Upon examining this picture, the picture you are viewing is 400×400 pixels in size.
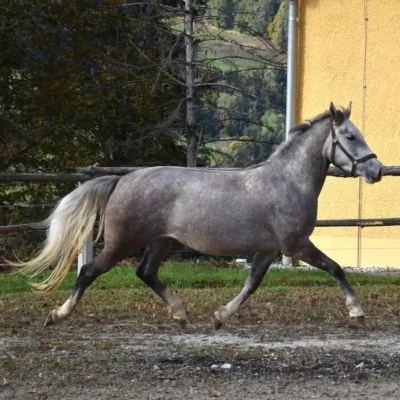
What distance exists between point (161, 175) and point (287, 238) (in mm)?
1119

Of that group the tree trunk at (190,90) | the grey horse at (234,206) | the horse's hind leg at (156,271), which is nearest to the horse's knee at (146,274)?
the horse's hind leg at (156,271)

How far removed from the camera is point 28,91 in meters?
18.3

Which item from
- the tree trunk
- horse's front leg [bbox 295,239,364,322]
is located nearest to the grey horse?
horse's front leg [bbox 295,239,364,322]

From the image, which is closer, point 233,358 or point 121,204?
point 233,358

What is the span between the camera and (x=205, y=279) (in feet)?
40.4

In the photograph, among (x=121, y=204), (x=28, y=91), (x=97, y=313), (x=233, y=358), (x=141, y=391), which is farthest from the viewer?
(x=28, y=91)

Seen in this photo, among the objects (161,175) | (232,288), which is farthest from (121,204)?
(232,288)

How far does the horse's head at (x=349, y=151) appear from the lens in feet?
24.9

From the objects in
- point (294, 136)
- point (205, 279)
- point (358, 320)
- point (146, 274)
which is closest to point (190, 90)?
point (205, 279)

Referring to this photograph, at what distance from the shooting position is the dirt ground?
6055 millimetres

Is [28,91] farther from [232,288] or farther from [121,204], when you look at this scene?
[121,204]

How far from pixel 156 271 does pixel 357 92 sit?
8698 millimetres

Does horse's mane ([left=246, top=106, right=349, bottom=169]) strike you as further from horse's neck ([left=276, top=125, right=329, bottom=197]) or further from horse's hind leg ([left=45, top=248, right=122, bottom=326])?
horse's hind leg ([left=45, top=248, right=122, bottom=326])

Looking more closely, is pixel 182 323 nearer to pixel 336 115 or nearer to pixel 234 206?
pixel 234 206
